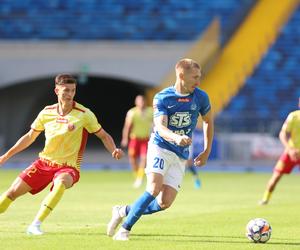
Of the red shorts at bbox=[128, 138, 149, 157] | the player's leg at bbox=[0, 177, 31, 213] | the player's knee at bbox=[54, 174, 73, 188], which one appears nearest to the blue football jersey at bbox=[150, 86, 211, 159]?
the player's knee at bbox=[54, 174, 73, 188]

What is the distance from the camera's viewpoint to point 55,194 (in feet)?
36.7

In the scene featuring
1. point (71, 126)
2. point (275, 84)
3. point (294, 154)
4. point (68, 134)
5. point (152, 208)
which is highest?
point (71, 126)

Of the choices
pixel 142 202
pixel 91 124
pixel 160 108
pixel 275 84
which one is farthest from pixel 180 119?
pixel 275 84

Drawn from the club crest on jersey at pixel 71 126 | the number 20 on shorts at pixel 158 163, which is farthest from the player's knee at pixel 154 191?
the club crest on jersey at pixel 71 126

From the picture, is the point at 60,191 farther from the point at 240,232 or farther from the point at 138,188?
the point at 138,188

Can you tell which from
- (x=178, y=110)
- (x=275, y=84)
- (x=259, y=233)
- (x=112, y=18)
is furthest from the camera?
(x=112, y=18)

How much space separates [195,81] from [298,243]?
2.26 m

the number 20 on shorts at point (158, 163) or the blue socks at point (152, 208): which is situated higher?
the number 20 on shorts at point (158, 163)

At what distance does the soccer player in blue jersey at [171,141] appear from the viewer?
35.1 ft

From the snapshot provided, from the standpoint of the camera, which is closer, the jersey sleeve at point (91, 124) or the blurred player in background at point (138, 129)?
the jersey sleeve at point (91, 124)

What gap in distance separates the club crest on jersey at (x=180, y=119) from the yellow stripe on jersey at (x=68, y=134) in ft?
3.65

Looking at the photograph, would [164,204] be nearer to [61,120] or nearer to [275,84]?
[61,120]

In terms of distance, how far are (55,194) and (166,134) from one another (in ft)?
5.52

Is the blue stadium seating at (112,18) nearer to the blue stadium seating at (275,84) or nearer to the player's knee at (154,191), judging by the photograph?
the blue stadium seating at (275,84)
